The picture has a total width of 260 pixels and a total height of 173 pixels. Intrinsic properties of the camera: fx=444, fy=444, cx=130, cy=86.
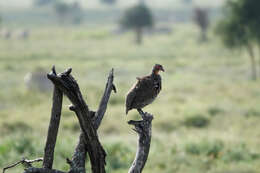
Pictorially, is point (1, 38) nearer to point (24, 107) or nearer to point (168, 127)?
point (24, 107)

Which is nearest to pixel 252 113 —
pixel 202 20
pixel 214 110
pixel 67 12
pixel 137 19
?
pixel 214 110

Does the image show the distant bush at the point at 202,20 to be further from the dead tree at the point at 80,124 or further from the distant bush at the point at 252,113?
the dead tree at the point at 80,124

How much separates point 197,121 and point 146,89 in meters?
16.1

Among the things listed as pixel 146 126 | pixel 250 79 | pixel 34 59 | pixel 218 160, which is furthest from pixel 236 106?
pixel 34 59

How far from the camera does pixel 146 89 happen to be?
5.08 m

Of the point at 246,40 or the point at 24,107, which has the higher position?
the point at 246,40

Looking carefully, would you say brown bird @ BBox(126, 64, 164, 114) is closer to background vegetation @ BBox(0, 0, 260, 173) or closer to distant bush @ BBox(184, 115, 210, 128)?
background vegetation @ BBox(0, 0, 260, 173)

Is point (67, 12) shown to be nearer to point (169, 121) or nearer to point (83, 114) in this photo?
point (169, 121)

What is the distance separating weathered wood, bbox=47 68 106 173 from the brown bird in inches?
43.7

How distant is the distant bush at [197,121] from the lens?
20688 millimetres

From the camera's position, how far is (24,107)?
25016 mm

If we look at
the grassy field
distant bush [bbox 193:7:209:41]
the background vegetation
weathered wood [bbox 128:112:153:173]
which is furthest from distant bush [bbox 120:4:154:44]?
weathered wood [bbox 128:112:153:173]

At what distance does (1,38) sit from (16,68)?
52553 mm

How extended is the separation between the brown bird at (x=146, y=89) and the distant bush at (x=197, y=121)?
1575 centimetres
